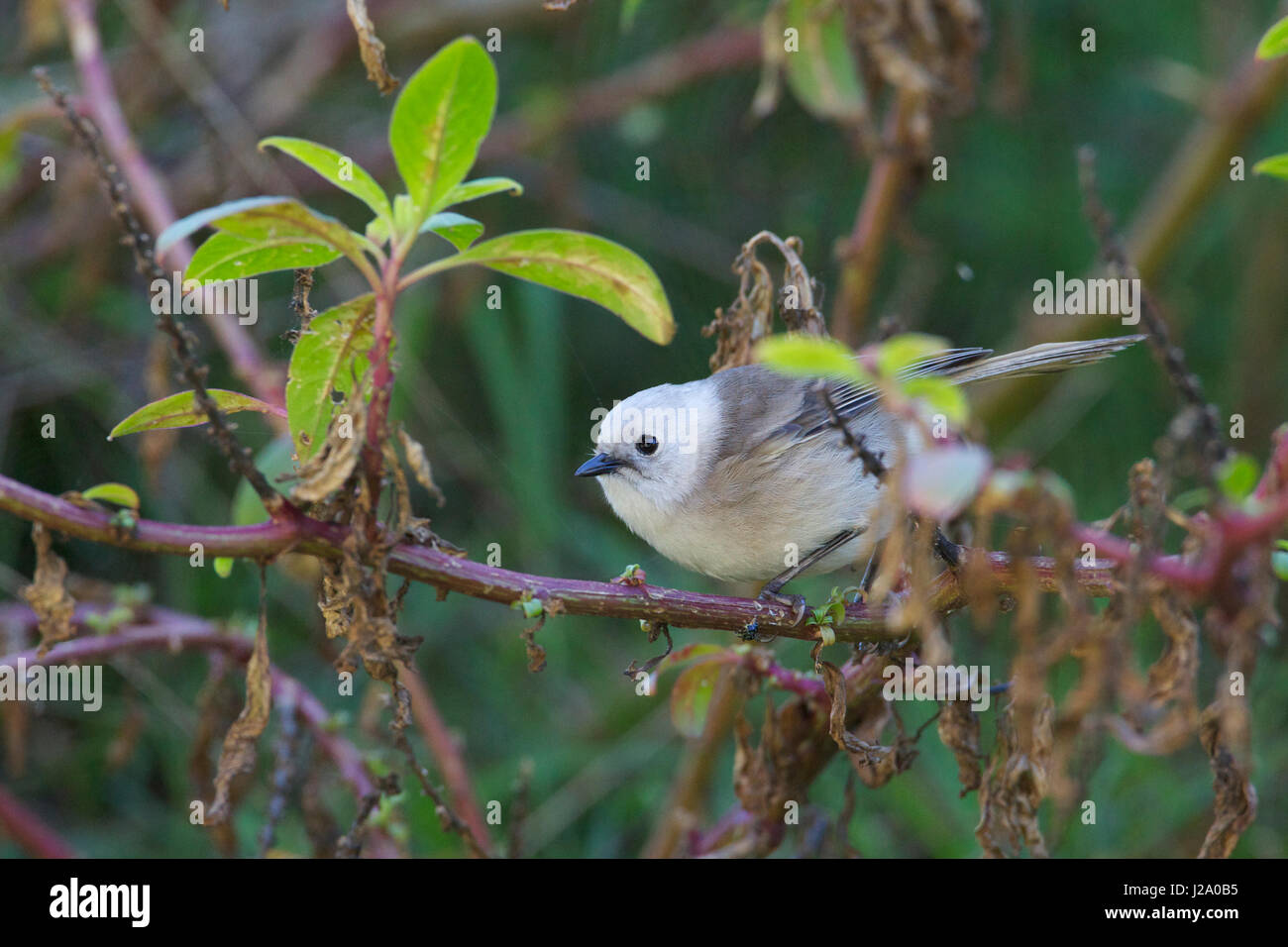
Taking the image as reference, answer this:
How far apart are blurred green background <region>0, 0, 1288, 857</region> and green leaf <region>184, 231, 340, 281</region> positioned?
2.07m

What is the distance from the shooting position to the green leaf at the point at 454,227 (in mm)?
1755

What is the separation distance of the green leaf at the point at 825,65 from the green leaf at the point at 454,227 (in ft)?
5.23

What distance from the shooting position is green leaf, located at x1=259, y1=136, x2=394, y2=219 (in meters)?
1.64

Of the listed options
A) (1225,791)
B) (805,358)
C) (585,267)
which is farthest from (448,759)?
(805,358)

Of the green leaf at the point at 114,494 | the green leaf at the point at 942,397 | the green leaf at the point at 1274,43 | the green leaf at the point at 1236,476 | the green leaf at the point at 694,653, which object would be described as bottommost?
the green leaf at the point at 694,653

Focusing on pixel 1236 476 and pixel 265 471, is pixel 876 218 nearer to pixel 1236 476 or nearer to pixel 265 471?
pixel 265 471

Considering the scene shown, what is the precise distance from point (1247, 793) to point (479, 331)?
361cm

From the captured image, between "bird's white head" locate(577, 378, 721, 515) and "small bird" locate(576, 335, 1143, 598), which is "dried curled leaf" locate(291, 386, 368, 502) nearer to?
"small bird" locate(576, 335, 1143, 598)

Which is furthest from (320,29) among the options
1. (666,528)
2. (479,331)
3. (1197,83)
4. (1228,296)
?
(1228,296)

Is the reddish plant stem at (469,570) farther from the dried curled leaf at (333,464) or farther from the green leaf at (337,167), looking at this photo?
the green leaf at (337,167)

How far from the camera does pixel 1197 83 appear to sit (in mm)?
4172

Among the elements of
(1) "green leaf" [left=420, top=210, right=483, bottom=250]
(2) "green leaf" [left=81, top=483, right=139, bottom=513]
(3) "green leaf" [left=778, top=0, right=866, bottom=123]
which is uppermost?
(3) "green leaf" [left=778, top=0, right=866, bottom=123]

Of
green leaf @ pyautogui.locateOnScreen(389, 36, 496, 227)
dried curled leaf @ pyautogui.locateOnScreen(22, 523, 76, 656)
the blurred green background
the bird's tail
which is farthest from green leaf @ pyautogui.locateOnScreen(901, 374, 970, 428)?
the blurred green background

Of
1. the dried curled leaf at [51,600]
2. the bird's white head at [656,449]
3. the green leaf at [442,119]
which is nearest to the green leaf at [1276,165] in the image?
the green leaf at [442,119]
